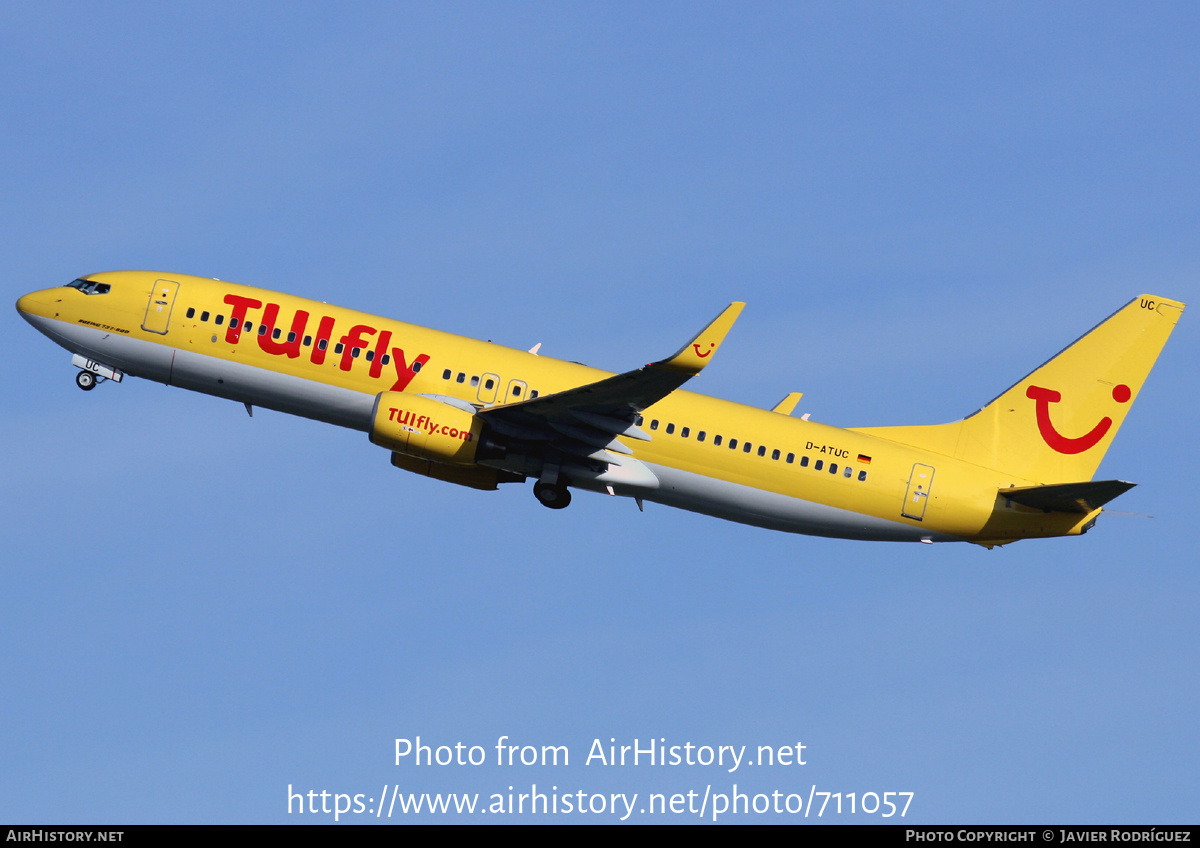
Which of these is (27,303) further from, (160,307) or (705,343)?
(705,343)

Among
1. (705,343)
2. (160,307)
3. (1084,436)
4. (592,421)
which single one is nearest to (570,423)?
(592,421)

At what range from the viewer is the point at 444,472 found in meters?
46.1

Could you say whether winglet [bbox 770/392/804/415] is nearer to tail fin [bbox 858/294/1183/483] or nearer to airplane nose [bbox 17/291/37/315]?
tail fin [bbox 858/294/1183/483]

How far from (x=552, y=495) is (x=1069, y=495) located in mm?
16306

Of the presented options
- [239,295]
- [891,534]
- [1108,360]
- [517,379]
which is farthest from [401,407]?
[1108,360]

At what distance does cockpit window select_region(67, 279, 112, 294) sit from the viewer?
4594cm

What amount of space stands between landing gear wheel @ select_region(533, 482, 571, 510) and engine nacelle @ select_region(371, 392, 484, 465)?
10.2ft

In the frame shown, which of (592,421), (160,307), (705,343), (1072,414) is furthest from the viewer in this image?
(1072,414)

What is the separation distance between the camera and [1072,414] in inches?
1828

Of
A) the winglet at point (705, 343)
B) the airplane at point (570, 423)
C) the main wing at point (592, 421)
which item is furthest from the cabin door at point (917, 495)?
the winglet at point (705, 343)

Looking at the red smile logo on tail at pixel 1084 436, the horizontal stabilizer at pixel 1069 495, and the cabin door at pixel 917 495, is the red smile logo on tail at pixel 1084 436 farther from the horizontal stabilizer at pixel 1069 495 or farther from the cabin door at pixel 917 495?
the cabin door at pixel 917 495

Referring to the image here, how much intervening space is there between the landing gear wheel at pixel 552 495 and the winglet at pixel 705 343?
799cm

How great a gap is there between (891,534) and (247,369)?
71.1 feet

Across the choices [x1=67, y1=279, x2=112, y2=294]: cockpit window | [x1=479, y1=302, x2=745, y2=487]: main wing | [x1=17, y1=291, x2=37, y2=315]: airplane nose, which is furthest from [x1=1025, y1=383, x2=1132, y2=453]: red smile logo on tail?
[x1=17, y1=291, x2=37, y2=315]: airplane nose
